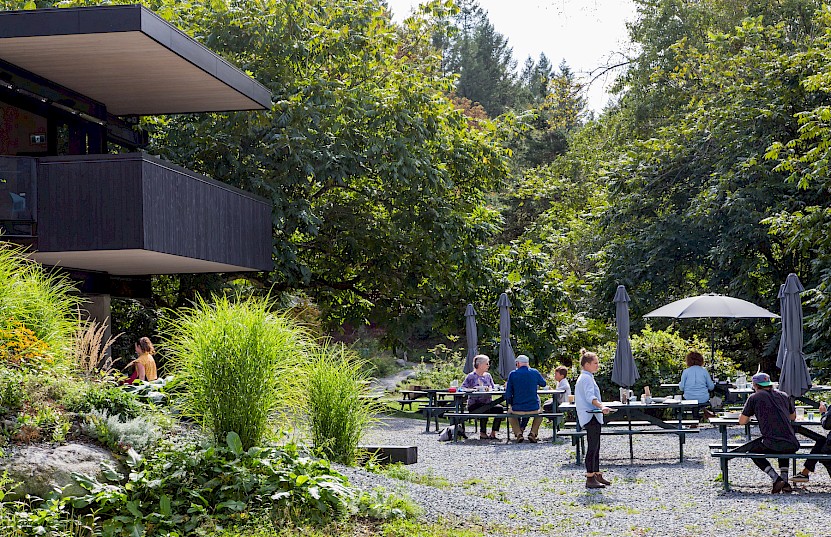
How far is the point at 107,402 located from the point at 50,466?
48.0 inches

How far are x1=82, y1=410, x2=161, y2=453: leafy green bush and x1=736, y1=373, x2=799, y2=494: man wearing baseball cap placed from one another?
6134 millimetres

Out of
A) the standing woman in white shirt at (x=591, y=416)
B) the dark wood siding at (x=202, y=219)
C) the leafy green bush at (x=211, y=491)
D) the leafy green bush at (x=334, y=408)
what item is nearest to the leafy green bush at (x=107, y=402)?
the leafy green bush at (x=211, y=491)

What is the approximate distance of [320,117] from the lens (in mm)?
21953

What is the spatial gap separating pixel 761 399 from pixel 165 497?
641 centimetres

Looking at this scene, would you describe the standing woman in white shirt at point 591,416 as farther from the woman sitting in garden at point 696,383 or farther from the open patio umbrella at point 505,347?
the open patio umbrella at point 505,347

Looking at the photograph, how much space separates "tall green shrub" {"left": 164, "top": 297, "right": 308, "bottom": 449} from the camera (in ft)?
28.2

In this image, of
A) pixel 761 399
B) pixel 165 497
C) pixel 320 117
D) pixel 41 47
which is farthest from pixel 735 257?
pixel 165 497

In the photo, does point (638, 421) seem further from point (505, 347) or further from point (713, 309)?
point (505, 347)

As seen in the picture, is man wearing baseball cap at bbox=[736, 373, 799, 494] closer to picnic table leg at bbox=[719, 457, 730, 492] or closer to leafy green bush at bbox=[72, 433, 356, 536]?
picnic table leg at bbox=[719, 457, 730, 492]

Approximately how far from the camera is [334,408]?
1024 centimetres

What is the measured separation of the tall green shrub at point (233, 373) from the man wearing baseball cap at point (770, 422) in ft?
16.8

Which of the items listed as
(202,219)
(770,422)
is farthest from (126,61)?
(770,422)

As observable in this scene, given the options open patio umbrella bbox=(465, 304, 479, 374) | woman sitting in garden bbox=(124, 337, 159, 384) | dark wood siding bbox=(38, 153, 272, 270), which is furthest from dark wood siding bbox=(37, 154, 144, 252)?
open patio umbrella bbox=(465, 304, 479, 374)

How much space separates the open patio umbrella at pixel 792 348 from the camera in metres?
13.0
